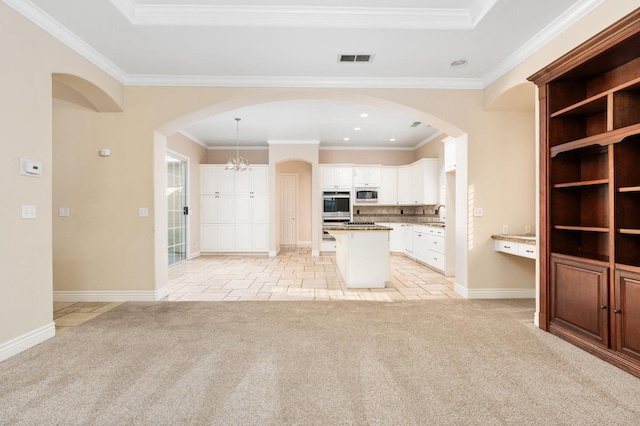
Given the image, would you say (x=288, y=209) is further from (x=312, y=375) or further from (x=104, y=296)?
(x=312, y=375)

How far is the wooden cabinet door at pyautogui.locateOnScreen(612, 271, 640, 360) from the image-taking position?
223 cm

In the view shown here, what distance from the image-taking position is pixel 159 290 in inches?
169

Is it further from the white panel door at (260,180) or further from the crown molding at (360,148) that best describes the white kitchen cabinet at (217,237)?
the crown molding at (360,148)

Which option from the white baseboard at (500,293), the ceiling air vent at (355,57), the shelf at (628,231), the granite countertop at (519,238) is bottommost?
the white baseboard at (500,293)

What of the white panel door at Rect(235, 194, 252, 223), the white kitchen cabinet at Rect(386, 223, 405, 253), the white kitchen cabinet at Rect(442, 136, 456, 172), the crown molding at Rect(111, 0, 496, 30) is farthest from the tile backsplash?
the crown molding at Rect(111, 0, 496, 30)

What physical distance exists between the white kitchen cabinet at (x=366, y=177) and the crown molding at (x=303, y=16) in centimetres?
544

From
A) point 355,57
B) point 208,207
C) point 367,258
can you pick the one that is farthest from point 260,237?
point 355,57

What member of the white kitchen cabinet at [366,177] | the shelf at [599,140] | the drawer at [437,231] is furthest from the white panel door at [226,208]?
the shelf at [599,140]

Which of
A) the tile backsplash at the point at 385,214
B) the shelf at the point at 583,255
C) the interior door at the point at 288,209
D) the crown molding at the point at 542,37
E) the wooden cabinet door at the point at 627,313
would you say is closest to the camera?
the wooden cabinet door at the point at 627,313

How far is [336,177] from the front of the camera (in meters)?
8.40

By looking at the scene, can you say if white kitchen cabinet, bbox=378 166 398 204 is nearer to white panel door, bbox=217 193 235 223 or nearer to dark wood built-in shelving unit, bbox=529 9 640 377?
white panel door, bbox=217 193 235 223

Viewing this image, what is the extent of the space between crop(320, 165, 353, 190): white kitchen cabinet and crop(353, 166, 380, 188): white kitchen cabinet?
0.55ft

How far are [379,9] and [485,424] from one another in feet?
10.7

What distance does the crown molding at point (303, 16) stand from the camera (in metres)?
2.99
